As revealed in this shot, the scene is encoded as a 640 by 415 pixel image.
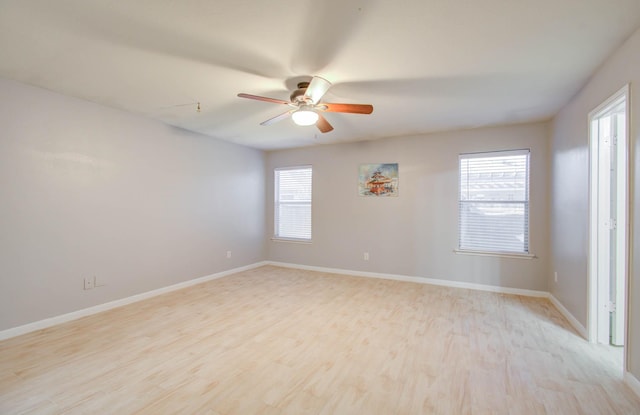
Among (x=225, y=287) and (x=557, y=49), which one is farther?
(x=225, y=287)

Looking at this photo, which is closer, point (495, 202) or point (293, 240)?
point (495, 202)

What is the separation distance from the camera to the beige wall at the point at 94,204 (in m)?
2.71

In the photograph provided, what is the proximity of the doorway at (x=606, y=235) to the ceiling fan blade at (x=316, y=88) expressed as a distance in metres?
2.40

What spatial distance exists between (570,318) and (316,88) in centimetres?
357

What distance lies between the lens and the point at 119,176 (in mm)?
3498

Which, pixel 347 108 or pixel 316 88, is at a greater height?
pixel 316 88

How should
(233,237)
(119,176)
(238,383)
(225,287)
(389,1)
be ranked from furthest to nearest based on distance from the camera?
(233,237) → (225,287) → (119,176) → (238,383) → (389,1)

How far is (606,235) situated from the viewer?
251cm

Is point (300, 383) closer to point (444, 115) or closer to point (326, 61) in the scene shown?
point (326, 61)

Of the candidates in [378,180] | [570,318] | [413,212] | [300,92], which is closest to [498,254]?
[570,318]

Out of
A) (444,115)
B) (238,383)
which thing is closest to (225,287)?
(238,383)

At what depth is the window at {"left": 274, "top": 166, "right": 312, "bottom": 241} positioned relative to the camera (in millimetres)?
5672

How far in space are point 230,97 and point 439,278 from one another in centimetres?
396

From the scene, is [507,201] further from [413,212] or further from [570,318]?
[570,318]
